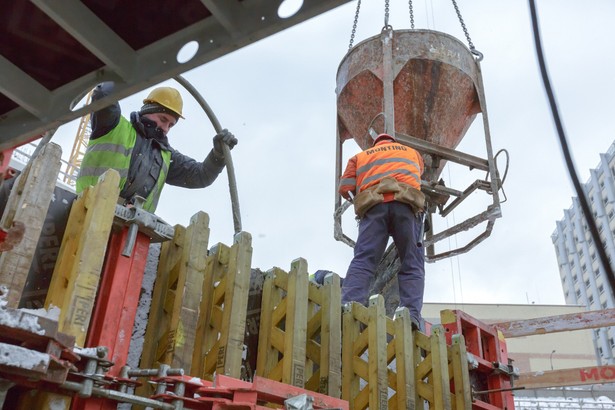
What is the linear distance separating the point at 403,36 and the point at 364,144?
4.43ft

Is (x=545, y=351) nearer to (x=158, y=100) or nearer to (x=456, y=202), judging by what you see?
(x=456, y=202)

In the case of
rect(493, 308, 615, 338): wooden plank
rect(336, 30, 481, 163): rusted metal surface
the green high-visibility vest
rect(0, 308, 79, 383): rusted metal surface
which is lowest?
rect(0, 308, 79, 383): rusted metal surface

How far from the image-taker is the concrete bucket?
24.7 ft

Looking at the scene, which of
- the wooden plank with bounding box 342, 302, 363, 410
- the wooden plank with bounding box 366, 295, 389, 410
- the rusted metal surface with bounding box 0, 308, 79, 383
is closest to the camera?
the rusted metal surface with bounding box 0, 308, 79, 383

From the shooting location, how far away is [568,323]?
631 cm

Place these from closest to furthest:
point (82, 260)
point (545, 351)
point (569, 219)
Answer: point (82, 260) → point (545, 351) → point (569, 219)

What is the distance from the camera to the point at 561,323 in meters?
6.36

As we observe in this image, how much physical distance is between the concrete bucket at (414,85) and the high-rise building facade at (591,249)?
39.3 meters


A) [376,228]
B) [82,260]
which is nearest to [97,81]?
[82,260]

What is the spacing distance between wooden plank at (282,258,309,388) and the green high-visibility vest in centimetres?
160

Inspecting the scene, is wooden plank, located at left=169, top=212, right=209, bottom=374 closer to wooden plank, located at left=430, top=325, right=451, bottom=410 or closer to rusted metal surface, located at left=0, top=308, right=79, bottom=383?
rusted metal surface, located at left=0, top=308, right=79, bottom=383

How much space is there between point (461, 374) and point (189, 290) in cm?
239

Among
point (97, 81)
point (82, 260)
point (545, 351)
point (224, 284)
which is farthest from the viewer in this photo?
point (545, 351)

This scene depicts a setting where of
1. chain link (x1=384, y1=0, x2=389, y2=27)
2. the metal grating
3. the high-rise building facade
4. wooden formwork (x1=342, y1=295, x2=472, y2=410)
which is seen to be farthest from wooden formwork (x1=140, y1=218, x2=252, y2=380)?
the high-rise building facade
